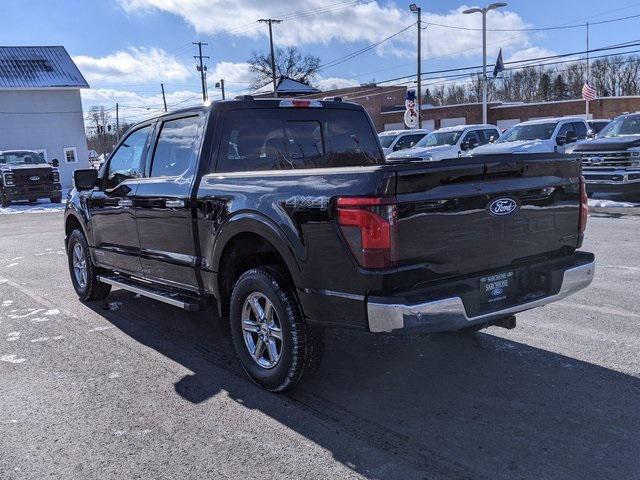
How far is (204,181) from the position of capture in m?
4.38

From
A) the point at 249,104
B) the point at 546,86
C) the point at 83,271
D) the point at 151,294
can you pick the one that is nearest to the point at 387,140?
the point at 83,271

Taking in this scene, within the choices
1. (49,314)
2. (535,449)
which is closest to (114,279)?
(49,314)

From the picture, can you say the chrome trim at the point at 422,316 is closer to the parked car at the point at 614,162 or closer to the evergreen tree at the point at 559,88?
the parked car at the point at 614,162

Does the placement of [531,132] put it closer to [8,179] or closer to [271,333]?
[271,333]

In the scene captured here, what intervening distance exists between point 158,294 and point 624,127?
43.9ft

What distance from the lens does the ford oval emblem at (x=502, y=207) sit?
3.51 m

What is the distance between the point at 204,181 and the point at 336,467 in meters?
2.32

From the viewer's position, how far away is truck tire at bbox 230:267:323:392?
370 cm

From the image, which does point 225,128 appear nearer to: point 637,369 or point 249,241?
point 249,241

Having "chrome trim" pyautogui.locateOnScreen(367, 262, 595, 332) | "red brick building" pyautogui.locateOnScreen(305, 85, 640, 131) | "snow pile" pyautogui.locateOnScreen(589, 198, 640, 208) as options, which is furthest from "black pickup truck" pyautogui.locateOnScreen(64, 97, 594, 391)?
"red brick building" pyautogui.locateOnScreen(305, 85, 640, 131)

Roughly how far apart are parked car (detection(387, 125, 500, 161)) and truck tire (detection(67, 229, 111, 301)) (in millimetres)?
13241

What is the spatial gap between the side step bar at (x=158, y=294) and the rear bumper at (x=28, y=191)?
749 inches

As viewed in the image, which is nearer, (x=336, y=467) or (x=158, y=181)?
(x=336, y=467)

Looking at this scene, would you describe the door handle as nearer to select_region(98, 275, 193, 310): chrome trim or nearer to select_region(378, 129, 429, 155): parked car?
select_region(98, 275, 193, 310): chrome trim
